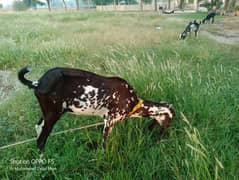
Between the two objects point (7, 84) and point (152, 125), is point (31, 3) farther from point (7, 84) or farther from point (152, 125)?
point (152, 125)

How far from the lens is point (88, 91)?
243 centimetres

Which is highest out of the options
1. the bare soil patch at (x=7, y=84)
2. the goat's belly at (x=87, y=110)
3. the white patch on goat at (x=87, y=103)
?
the white patch on goat at (x=87, y=103)

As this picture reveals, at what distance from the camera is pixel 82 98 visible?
2.42 metres

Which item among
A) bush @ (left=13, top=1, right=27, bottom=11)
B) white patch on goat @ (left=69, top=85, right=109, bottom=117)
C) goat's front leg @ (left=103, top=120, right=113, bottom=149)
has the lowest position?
bush @ (left=13, top=1, right=27, bottom=11)

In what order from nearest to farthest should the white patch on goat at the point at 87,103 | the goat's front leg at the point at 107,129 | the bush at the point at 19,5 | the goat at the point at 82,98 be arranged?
the goat at the point at 82,98, the white patch on goat at the point at 87,103, the goat's front leg at the point at 107,129, the bush at the point at 19,5

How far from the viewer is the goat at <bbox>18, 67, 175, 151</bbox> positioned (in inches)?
91.3

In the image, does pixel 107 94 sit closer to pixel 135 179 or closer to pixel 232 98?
pixel 135 179

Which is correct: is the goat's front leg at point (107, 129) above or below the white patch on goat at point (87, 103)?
below

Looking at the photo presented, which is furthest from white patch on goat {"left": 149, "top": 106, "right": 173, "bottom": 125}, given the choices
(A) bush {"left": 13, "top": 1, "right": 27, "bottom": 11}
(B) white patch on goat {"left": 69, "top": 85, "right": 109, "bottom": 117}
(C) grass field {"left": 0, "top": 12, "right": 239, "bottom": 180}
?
(A) bush {"left": 13, "top": 1, "right": 27, "bottom": 11}

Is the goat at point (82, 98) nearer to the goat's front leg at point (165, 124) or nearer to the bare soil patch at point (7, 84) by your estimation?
the goat's front leg at point (165, 124)

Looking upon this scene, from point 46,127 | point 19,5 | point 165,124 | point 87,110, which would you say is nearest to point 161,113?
point 165,124

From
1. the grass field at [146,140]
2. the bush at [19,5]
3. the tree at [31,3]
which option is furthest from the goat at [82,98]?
the tree at [31,3]

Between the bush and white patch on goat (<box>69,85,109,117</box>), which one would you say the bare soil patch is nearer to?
white patch on goat (<box>69,85,109,117</box>)

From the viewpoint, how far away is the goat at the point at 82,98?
91.3 inches
